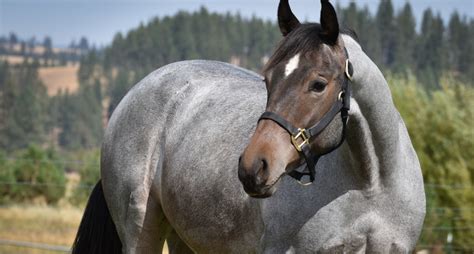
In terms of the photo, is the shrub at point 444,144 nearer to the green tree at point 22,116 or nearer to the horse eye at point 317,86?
the horse eye at point 317,86

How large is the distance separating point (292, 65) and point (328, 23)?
0.73 ft

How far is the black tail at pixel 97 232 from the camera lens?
5.05 m

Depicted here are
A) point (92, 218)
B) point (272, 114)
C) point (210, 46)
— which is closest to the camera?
point (272, 114)

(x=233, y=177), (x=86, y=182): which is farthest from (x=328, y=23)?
(x=86, y=182)

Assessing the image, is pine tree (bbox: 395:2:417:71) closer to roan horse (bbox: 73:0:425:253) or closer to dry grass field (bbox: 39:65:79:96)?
roan horse (bbox: 73:0:425:253)

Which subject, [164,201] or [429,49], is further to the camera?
[429,49]

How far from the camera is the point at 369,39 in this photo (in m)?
69.1

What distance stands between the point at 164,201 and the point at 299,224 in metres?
1.25

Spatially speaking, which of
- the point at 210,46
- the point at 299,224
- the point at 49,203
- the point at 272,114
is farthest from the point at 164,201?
the point at 210,46

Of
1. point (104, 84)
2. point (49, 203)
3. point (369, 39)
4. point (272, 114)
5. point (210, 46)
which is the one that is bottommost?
point (104, 84)

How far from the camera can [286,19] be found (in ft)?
10.7

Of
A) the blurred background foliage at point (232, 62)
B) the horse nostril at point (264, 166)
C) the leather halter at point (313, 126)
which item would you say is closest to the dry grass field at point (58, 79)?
the blurred background foliage at point (232, 62)

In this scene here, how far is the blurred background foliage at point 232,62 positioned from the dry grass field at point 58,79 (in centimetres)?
367

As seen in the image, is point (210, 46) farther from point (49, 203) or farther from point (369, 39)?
point (49, 203)
